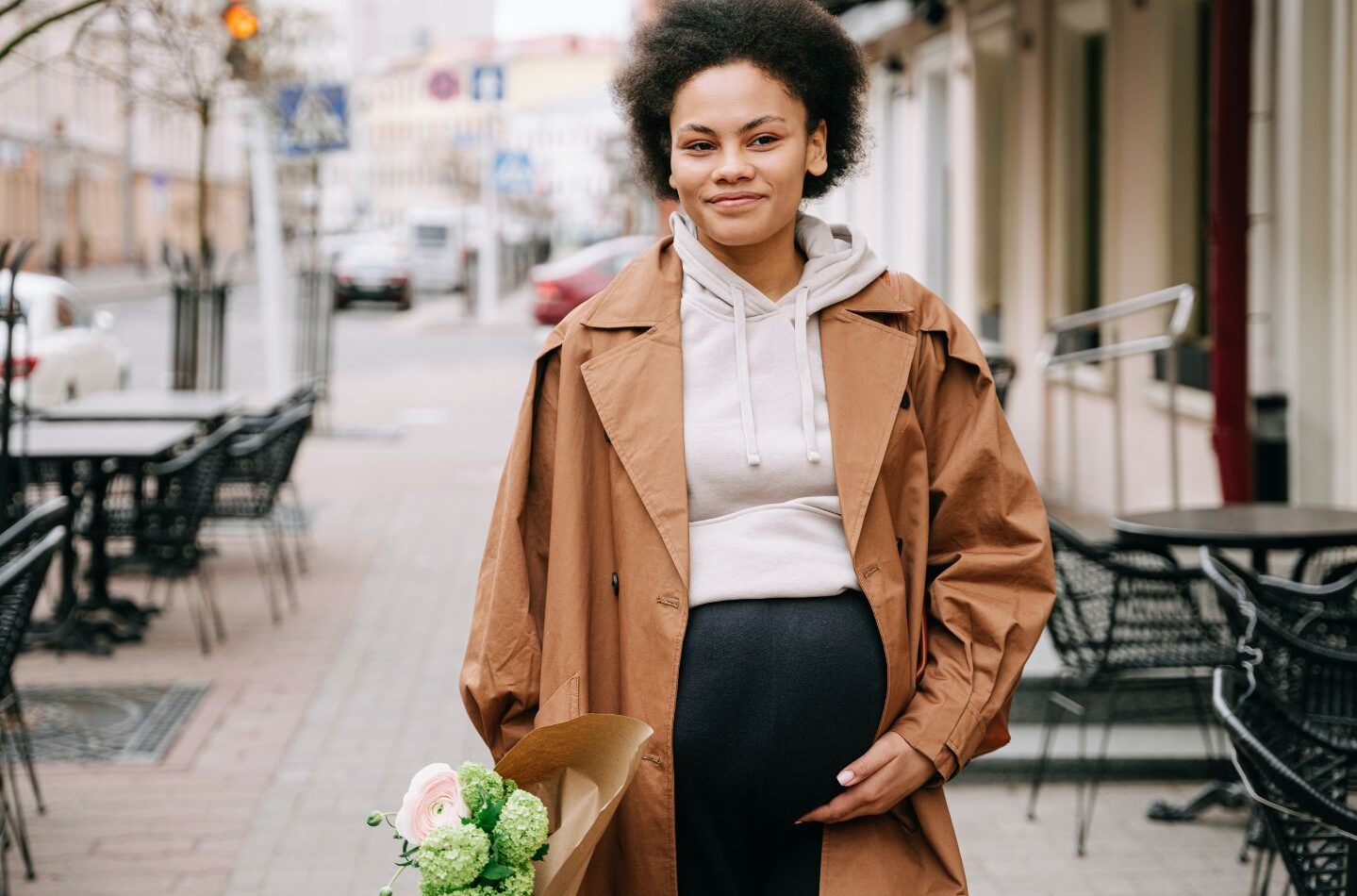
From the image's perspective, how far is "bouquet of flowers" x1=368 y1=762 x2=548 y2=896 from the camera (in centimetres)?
196

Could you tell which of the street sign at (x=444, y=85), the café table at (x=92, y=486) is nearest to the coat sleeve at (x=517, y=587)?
the café table at (x=92, y=486)

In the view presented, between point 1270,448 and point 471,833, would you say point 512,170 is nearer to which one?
point 1270,448

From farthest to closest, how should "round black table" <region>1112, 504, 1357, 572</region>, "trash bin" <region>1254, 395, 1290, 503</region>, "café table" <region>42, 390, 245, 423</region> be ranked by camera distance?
"café table" <region>42, 390, 245, 423</region>
"trash bin" <region>1254, 395, 1290, 503</region>
"round black table" <region>1112, 504, 1357, 572</region>

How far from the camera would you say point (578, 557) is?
2.30 m

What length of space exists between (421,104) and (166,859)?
490ft

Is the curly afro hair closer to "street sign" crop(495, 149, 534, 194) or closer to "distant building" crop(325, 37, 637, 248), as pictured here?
"street sign" crop(495, 149, 534, 194)

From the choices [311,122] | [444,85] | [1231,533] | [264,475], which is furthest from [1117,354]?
[444,85]

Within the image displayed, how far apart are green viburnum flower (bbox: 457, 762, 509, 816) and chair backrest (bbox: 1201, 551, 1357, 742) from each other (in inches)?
79.0

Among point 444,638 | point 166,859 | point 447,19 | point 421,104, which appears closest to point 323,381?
point 444,638

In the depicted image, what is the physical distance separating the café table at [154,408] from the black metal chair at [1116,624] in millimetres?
5049

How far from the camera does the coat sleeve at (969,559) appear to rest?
7.48 ft

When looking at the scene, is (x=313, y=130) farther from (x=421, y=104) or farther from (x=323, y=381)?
(x=421, y=104)

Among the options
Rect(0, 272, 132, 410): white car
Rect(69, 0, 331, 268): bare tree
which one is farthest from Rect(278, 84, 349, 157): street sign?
Rect(0, 272, 132, 410): white car

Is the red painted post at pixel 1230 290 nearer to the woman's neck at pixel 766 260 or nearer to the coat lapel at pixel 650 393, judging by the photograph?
the woman's neck at pixel 766 260
